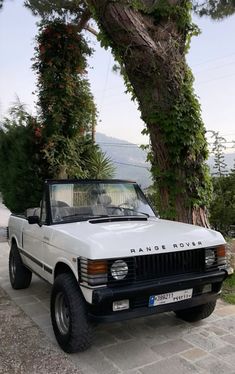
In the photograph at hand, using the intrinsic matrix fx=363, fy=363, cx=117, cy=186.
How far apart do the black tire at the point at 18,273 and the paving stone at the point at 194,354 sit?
286cm

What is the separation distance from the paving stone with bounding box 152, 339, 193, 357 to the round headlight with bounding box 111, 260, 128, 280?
2.91ft

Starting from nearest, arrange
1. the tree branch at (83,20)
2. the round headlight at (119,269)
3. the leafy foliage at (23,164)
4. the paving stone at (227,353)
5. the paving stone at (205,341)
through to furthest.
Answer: the round headlight at (119,269), the paving stone at (227,353), the paving stone at (205,341), the leafy foliage at (23,164), the tree branch at (83,20)

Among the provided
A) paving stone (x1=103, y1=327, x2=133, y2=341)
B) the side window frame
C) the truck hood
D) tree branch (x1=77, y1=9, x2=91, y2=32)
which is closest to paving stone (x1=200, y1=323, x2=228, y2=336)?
paving stone (x1=103, y1=327, x2=133, y2=341)

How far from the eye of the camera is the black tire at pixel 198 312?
13.2 ft

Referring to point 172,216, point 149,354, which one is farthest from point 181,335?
point 172,216

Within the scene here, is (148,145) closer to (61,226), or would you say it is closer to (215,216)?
(215,216)

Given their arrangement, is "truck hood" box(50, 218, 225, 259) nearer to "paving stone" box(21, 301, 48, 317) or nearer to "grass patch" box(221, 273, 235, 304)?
"paving stone" box(21, 301, 48, 317)

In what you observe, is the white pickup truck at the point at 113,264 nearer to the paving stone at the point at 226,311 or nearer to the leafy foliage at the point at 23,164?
the paving stone at the point at 226,311

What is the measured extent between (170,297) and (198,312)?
895mm

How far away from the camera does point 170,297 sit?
11.0 ft

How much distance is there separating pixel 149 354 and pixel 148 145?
3559 mm

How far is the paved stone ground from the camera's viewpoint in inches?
123

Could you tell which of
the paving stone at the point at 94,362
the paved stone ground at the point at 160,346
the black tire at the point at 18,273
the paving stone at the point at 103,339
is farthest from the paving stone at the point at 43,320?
the black tire at the point at 18,273

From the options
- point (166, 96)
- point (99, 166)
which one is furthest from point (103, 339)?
point (99, 166)
